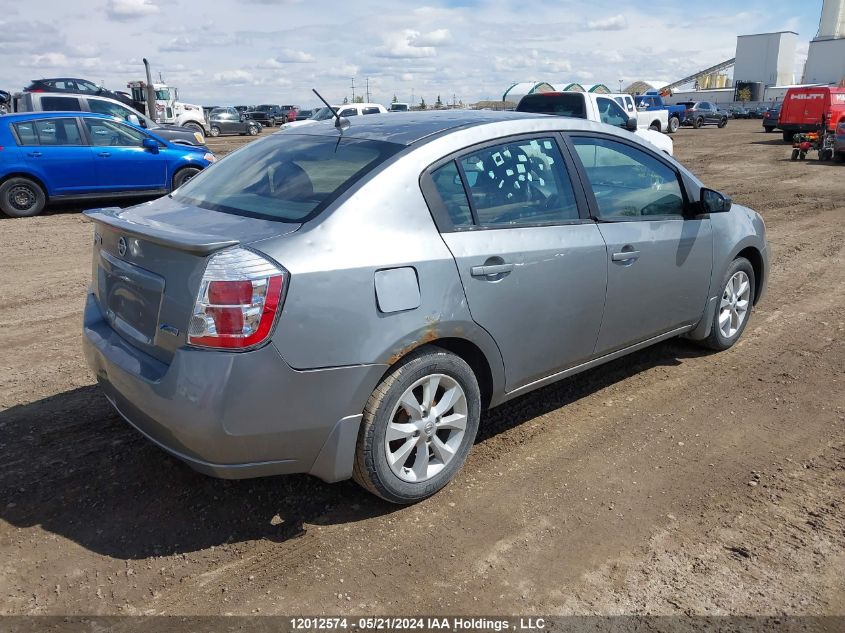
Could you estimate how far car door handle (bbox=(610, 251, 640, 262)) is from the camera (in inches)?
158

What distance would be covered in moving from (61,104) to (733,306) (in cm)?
1857

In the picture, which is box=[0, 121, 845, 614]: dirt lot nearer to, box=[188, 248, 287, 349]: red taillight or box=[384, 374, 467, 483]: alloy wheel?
box=[384, 374, 467, 483]: alloy wheel

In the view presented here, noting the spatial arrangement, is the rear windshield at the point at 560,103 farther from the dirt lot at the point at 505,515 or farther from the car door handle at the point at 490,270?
the car door handle at the point at 490,270

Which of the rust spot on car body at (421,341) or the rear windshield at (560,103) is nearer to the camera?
the rust spot on car body at (421,341)

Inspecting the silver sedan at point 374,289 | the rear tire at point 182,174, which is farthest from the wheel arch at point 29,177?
the silver sedan at point 374,289

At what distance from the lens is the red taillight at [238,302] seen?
9.09ft

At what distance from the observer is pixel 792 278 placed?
7590mm

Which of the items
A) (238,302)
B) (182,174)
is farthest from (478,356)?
(182,174)

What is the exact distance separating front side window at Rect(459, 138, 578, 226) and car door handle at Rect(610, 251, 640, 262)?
0.33 m

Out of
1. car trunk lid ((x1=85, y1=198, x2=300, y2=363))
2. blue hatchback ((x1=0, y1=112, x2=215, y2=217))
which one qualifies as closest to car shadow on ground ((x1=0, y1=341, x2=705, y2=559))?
car trunk lid ((x1=85, y1=198, x2=300, y2=363))

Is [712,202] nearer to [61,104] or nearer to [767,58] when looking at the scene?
[61,104]

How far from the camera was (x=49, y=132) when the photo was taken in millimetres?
11680

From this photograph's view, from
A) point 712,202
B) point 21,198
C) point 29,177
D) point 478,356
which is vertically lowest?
point 21,198

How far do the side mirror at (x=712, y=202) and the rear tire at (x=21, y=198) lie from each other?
35.1 ft
